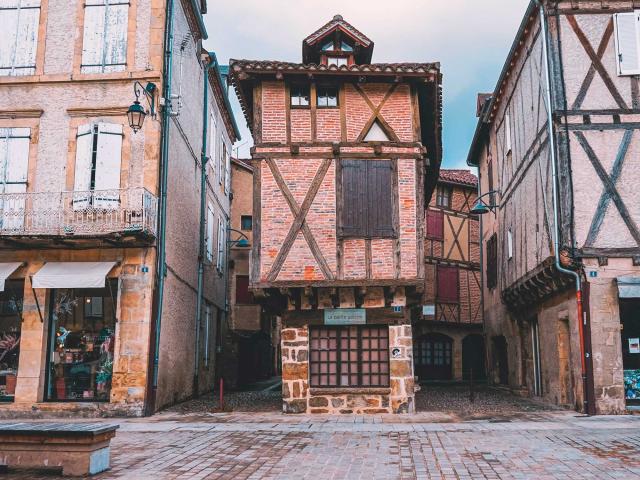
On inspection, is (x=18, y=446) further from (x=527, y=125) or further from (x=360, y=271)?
(x=527, y=125)

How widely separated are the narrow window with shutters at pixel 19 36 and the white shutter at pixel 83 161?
2.05 m

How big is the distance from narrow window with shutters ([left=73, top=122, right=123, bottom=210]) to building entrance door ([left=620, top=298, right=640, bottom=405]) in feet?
37.1

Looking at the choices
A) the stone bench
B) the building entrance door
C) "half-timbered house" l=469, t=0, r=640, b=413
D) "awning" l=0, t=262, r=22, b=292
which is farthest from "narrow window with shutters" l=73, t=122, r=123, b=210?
the building entrance door

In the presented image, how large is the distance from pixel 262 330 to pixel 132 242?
40.3 feet

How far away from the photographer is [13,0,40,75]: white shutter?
15.4 meters

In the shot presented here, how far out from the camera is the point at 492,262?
22.7m

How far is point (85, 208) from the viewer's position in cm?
1436

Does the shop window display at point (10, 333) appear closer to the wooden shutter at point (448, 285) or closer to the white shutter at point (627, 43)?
the white shutter at point (627, 43)

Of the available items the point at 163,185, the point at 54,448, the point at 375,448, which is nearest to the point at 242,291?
the point at 163,185

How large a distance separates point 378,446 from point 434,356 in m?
18.0

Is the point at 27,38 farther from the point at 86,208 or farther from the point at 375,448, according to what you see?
the point at 375,448

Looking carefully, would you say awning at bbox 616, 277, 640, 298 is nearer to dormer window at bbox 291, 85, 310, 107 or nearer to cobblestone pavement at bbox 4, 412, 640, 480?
Result: cobblestone pavement at bbox 4, 412, 640, 480

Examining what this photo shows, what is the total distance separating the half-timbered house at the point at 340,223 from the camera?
14.0m

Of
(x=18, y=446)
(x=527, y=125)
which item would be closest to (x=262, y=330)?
(x=527, y=125)
